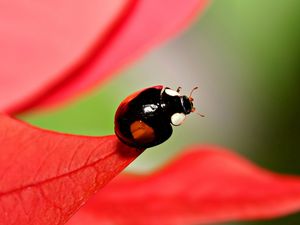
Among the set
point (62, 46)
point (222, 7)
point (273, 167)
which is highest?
point (62, 46)

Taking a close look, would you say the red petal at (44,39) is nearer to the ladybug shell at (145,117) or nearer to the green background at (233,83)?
the ladybug shell at (145,117)

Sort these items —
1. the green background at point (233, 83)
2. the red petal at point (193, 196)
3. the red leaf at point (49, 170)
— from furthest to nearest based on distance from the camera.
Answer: the green background at point (233, 83)
the red petal at point (193, 196)
the red leaf at point (49, 170)

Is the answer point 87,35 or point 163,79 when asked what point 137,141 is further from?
point 163,79

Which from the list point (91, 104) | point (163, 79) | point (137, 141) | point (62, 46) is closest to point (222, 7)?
point (163, 79)

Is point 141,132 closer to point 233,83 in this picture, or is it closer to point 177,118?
point 177,118

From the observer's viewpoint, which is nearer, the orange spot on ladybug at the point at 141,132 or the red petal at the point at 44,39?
the orange spot on ladybug at the point at 141,132

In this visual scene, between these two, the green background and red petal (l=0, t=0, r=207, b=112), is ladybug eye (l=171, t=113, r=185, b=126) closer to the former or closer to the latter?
red petal (l=0, t=0, r=207, b=112)

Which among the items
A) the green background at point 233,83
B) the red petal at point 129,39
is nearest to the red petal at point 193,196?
the red petal at point 129,39
